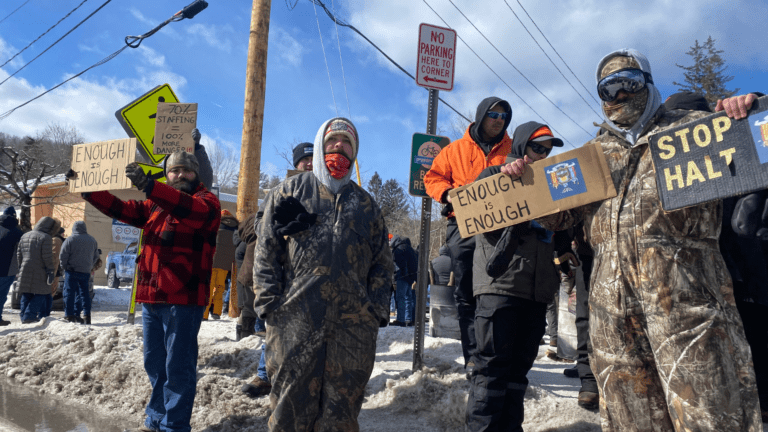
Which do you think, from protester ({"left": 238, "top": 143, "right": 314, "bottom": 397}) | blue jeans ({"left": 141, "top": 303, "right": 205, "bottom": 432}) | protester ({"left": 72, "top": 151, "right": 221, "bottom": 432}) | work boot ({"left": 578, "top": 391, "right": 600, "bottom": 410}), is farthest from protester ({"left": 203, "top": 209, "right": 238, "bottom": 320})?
work boot ({"left": 578, "top": 391, "right": 600, "bottom": 410})

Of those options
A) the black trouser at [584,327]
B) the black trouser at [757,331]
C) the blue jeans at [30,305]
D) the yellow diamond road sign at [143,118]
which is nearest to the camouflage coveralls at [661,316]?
the black trouser at [584,327]

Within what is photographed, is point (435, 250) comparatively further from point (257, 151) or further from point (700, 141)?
point (700, 141)

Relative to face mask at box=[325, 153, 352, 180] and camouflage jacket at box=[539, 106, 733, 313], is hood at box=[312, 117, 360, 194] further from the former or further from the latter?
camouflage jacket at box=[539, 106, 733, 313]

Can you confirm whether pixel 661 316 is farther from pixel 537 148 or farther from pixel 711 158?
pixel 537 148

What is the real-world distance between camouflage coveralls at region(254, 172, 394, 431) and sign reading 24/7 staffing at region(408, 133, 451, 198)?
220 cm

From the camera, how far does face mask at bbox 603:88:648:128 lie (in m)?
2.43

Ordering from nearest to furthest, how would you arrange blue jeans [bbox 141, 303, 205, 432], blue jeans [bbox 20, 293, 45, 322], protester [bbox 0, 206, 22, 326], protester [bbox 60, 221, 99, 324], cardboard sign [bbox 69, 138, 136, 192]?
blue jeans [bbox 141, 303, 205, 432]
cardboard sign [bbox 69, 138, 136, 192]
protester [bbox 0, 206, 22, 326]
blue jeans [bbox 20, 293, 45, 322]
protester [bbox 60, 221, 99, 324]

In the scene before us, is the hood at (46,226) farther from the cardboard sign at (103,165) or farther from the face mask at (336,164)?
the face mask at (336,164)

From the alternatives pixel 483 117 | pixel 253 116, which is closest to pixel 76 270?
pixel 253 116

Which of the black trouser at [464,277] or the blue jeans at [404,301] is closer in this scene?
the black trouser at [464,277]

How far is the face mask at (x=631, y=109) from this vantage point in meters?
2.43

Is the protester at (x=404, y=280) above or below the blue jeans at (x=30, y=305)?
above

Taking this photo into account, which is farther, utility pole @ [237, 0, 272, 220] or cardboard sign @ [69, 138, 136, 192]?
utility pole @ [237, 0, 272, 220]

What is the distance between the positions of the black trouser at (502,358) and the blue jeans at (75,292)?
8.99 m
